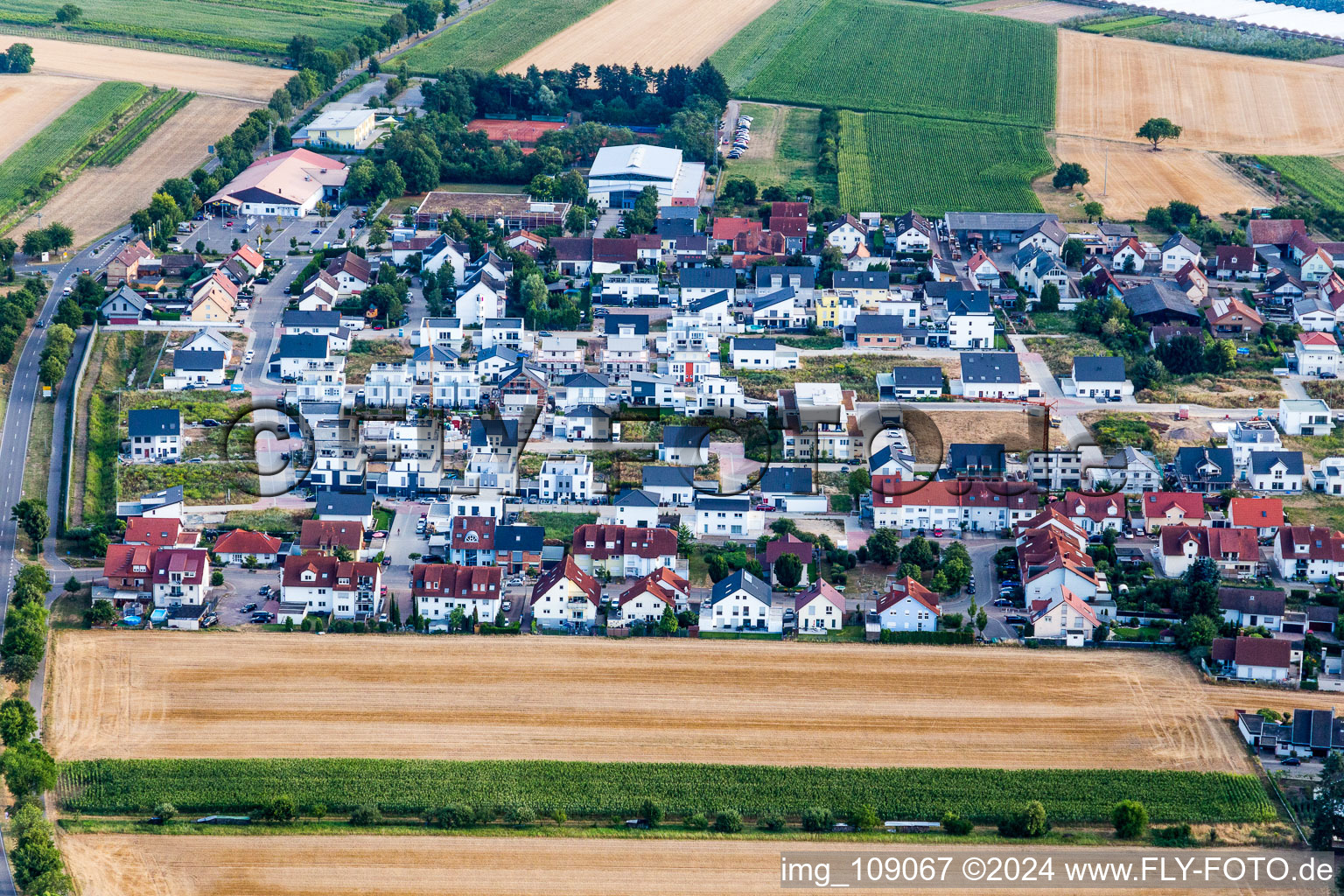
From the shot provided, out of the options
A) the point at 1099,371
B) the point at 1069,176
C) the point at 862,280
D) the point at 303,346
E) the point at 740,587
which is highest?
the point at 1069,176

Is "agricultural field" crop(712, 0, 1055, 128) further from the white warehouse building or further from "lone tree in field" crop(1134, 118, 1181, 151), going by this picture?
the white warehouse building

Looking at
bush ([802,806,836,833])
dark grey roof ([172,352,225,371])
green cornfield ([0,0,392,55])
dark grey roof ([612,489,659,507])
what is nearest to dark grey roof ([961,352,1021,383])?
dark grey roof ([612,489,659,507])

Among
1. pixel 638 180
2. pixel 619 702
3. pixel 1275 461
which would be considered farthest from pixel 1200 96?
pixel 619 702

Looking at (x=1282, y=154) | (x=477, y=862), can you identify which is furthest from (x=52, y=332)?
(x=1282, y=154)

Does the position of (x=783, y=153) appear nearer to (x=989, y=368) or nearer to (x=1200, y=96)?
(x=1200, y=96)

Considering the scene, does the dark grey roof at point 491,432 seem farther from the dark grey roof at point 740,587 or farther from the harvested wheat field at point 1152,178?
the harvested wheat field at point 1152,178

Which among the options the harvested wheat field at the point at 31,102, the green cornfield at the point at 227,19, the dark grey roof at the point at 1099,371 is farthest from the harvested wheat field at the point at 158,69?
the dark grey roof at the point at 1099,371
